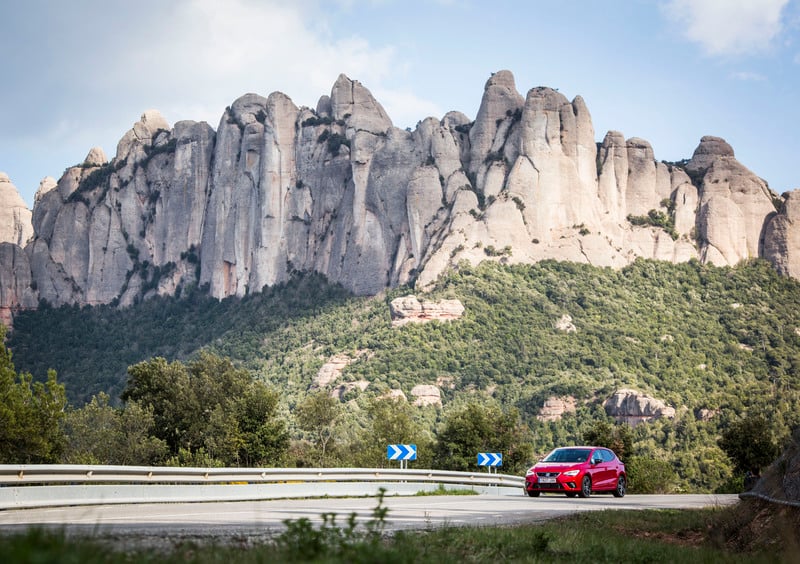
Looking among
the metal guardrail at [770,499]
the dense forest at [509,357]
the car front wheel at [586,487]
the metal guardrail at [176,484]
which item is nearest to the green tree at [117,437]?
the dense forest at [509,357]

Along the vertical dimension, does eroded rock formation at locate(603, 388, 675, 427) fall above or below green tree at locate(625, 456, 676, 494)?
above

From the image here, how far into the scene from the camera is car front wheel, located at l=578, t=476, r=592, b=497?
27062 millimetres

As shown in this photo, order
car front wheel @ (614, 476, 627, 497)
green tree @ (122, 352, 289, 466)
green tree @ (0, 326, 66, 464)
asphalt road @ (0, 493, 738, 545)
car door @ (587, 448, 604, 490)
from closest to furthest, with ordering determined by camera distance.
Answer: asphalt road @ (0, 493, 738, 545)
car door @ (587, 448, 604, 490)
car front wheel @ (614, 476, 627, 497)
green tree @ (0, 326, 66, 464)
green tree @ (122, 352, 289, 466)

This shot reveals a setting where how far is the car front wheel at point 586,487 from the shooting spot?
1065 inches

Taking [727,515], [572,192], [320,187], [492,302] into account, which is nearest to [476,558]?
[727,515]

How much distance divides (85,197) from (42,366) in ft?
157

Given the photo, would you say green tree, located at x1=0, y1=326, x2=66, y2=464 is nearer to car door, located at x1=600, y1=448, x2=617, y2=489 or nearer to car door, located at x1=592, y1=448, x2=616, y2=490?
car door, located at x1=592, y1=448, x2=616, y2=490

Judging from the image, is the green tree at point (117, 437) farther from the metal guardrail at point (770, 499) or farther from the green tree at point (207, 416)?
the metal guardrail at point (770, 499)

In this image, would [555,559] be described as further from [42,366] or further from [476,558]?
[42,366]

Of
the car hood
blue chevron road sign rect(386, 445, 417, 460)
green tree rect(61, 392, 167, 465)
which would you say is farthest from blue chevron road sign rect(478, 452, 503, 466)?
green tree rect(61, 392, 167, 465)

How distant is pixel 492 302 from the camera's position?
11656 centimetres

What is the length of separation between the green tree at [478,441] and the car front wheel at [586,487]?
2937 cm

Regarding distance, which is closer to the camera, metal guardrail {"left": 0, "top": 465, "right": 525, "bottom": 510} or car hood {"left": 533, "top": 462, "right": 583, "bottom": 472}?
metal guardrail {"left": 0, "top": 465, "right": 525, "bottom": 510}

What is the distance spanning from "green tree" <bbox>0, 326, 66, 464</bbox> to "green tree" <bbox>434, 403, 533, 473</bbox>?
25.3 metres
